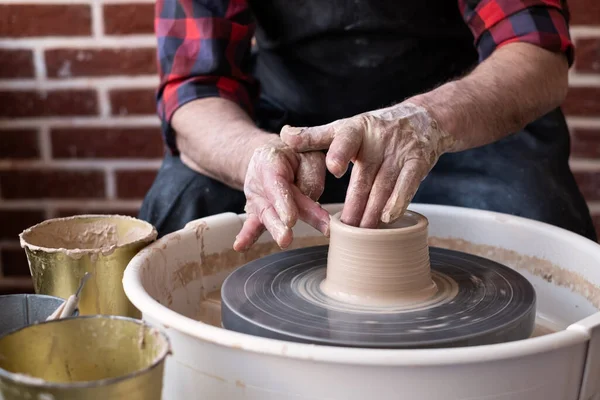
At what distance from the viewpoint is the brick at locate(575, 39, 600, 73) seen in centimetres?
176

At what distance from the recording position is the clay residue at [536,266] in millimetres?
1023

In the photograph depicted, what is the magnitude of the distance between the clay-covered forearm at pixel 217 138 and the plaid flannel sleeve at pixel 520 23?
0.42 m

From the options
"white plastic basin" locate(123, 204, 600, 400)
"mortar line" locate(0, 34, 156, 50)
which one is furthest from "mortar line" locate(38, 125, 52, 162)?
"white plastic basin" locate(123, 204, 600, 400)

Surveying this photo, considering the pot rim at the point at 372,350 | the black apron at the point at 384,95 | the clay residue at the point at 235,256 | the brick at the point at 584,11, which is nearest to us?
the pot rim at the point at 372,350

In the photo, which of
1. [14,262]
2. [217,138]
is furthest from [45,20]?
[217,138]

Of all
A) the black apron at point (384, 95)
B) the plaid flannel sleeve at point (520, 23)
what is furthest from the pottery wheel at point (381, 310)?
the plaid flannel sleeve at point (520, 23)

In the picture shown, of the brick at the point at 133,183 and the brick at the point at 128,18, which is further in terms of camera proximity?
the brick at the point at 133,183

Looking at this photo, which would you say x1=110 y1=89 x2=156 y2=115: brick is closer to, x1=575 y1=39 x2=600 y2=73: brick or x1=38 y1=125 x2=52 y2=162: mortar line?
x1=38 y1=125 x2=52 y2=162: mortar line

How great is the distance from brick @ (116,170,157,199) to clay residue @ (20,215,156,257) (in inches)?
34.6

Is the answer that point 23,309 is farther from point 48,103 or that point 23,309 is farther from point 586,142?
Result: point 586,142

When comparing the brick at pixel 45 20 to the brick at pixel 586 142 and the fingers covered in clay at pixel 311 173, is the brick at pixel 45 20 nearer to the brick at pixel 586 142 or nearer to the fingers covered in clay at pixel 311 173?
the fingers covered in clay at pixel 311 173

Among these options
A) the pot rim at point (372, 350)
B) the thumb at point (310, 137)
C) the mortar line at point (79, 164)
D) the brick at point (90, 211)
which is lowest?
the brick at point (90, 211)

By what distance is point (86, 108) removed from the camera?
1897 mm

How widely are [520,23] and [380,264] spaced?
583 mm
